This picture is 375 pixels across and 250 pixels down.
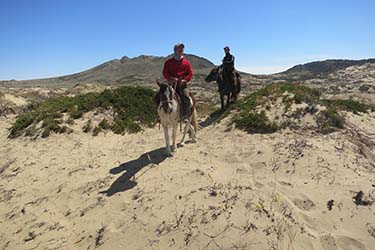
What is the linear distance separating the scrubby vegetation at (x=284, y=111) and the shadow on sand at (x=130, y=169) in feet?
9.15

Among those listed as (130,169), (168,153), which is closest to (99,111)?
(168,153)

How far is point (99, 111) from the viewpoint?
40.7ft

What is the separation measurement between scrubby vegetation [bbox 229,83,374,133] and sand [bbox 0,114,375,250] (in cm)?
41

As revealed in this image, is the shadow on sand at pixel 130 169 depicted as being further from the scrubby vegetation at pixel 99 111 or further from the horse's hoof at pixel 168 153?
the scrubby vegetation at pixel 99 111

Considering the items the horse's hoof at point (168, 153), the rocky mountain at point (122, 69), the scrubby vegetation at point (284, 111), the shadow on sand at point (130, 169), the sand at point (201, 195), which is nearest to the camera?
the sand at point (201, 195)

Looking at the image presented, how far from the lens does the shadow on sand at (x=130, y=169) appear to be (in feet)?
22.8

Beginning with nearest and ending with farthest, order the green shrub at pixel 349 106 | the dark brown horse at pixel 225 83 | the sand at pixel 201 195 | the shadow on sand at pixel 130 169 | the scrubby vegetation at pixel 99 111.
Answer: the sand at pixel 201 195
the shadow on sand at pixel 130 169
the scrubby vegetation at pixel 99 111
the green shrub at pixel 349 106
the dark brown horse at pixel 225 83

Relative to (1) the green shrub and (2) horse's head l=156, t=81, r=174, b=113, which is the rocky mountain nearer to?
(1) the green shrub

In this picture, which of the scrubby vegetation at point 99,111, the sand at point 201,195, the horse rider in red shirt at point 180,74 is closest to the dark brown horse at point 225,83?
the scrubby vegetation at point 99,111

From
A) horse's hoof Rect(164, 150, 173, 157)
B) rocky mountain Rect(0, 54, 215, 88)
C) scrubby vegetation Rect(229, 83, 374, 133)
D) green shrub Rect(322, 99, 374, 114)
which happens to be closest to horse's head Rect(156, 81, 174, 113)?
horse's hoof Rect(164, 150, 173, 157)

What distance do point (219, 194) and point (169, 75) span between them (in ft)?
12.6

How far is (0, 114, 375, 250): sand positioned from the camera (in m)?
5.12

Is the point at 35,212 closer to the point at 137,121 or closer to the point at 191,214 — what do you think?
the point at 191,214

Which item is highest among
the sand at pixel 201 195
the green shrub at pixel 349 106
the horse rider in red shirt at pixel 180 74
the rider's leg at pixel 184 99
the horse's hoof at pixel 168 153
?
the horse rider in red shirt at pixel 180 74
